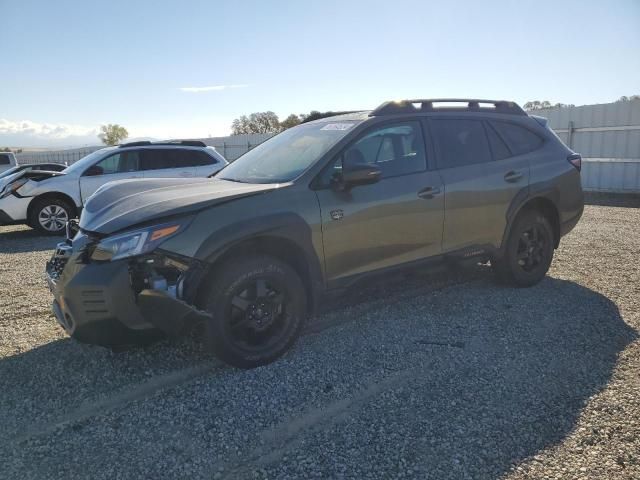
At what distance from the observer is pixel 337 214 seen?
11.9 ft

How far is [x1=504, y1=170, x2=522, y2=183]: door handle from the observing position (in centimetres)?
475

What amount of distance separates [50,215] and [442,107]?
8.16 meters

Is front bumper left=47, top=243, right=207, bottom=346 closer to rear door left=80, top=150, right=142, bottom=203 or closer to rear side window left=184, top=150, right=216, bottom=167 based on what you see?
rear door left=80, top=150, right=142, bottom=203

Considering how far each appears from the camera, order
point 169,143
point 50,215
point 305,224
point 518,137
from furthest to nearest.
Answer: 1. point 169,143
2. point 50,215
3. point 518,137
4. point 305,224

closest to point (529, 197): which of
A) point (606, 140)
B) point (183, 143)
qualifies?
point (183, 143)

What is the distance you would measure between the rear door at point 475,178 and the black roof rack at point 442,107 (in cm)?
14

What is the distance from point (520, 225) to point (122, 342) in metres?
3.84

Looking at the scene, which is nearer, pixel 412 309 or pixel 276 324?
pixel 276 324

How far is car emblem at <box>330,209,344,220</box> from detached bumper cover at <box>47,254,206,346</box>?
46.7 inches

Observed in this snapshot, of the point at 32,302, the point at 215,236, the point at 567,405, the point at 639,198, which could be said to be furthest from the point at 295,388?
the point at 639,198

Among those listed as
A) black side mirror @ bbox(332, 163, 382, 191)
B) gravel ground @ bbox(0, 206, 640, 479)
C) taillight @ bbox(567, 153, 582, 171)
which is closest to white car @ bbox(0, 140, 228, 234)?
gravel ground @ bbox(0, 206, 640, 479)

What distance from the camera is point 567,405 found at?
293 cm

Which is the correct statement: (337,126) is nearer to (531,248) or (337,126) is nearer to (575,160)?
(531,248)

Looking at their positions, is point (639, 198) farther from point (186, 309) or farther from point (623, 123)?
point (186, 309)
